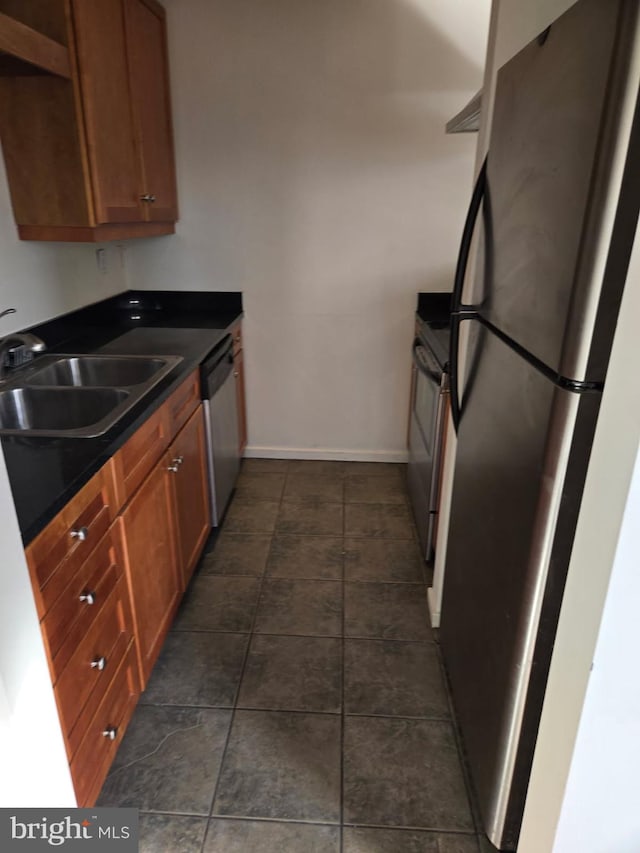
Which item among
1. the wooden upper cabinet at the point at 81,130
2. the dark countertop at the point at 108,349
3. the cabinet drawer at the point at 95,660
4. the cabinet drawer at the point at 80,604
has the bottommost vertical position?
the cabinet drawer at the point at 95,660

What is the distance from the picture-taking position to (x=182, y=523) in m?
2.15

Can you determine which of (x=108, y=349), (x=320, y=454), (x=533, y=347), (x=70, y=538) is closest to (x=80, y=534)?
(x=70, y=538)

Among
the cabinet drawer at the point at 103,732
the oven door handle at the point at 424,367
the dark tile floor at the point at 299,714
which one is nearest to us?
the cabinet drawer at the point at 103,732

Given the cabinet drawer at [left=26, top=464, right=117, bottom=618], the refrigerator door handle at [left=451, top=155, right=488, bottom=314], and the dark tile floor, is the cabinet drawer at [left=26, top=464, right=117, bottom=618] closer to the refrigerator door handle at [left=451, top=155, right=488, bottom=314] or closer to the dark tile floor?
the dark tile floor

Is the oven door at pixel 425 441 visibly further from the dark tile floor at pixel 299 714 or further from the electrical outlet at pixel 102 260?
the electrical outlet at pixel 102 260

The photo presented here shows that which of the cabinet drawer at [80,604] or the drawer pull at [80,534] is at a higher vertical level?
the drawer pull at [80,534]

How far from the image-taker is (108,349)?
2447mm

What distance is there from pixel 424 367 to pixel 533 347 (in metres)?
1.48

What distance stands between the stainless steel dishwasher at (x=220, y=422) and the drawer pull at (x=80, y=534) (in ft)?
3.72

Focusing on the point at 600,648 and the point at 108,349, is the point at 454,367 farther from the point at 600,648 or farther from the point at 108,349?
the point at 108,349

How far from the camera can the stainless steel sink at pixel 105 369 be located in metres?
2.24

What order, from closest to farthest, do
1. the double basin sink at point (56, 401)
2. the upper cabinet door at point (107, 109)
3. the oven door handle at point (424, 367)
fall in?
the double basin sink at point (56, 401)
the upper cabinet door at point (107, 109)
the oven door handle at point (424, 367)

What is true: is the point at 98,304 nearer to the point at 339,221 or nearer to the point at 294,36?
the point at 339,221

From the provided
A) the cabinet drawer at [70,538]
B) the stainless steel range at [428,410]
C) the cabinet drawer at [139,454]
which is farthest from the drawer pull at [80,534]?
the stainless steel range at [428,410]
